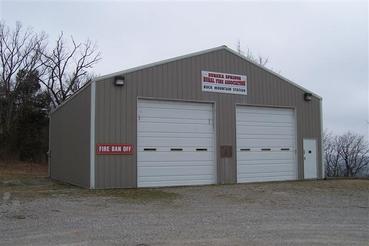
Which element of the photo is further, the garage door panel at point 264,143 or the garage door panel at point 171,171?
the garage door panel at point 264,143

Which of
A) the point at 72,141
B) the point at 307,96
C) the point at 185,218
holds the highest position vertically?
the point at 307,96

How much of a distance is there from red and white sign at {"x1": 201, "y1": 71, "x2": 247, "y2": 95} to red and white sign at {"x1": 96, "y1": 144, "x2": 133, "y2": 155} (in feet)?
13.8

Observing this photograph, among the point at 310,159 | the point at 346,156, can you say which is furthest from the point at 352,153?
the point at 310,159

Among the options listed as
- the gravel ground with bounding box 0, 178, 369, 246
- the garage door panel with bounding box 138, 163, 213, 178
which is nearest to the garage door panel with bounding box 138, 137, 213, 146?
the garage door panel with bounding box 138, 163, 213, 178

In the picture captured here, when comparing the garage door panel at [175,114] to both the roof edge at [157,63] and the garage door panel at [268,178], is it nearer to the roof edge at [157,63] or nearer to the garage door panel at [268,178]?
the roof edge at [157,63]

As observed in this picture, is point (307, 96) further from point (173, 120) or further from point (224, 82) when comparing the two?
point (173, 120)

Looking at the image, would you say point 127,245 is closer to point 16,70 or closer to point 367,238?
point 367,238

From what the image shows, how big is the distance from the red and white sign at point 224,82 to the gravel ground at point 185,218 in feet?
17.8

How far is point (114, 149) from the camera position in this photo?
687 inches

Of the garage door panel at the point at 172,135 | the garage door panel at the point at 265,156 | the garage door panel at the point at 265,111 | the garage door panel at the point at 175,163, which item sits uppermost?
the garage door panel at the point at 265,111

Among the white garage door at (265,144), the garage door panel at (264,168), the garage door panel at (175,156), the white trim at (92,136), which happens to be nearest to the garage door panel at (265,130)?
the white garage door at (265,144)

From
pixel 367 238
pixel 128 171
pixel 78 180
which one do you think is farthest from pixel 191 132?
pixel 367 238

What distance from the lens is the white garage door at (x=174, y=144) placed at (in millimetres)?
18344

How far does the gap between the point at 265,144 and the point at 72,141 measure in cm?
844
